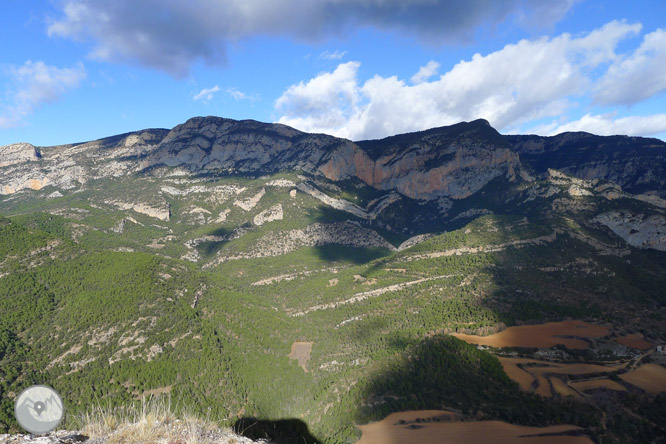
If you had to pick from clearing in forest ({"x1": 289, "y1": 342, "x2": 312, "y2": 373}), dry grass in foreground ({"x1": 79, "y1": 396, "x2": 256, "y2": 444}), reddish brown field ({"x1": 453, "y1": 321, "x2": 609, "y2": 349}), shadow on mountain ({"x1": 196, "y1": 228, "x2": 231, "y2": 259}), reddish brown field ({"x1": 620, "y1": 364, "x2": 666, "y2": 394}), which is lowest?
reddish brown field ({"x1": 620, "y1": 364, "x2": 666, "y2": 394})

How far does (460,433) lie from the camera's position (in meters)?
45.2

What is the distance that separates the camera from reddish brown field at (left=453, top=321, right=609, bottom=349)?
66.6 metres

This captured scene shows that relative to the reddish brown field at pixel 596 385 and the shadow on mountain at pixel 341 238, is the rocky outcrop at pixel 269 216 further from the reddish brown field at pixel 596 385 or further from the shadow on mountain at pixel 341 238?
the reddish brown field at pixel 596 385

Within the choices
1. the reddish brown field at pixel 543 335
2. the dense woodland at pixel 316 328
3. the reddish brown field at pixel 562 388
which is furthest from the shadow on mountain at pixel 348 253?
the reddish brown field at pixel 562 388

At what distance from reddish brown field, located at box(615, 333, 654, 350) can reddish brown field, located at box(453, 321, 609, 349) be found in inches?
109

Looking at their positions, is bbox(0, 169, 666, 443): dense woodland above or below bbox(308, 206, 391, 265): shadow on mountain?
below

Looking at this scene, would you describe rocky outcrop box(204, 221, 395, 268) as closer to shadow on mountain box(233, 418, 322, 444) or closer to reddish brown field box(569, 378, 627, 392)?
shadow on mountain box(233, 418, 322, 444)

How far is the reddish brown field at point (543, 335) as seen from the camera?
66.6m

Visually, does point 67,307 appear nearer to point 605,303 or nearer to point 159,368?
point 159,368

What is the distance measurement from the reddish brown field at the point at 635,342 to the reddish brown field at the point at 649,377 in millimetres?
6621

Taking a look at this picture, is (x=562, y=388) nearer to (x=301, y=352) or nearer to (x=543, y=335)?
(x=543, y=335)

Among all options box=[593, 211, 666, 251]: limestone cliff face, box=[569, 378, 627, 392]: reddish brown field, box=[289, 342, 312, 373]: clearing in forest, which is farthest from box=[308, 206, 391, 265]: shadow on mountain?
box=[569, 378, 627, 392]: reddish brown field

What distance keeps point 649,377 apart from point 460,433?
123 ft

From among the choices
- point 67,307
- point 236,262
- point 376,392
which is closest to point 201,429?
point 376,392
